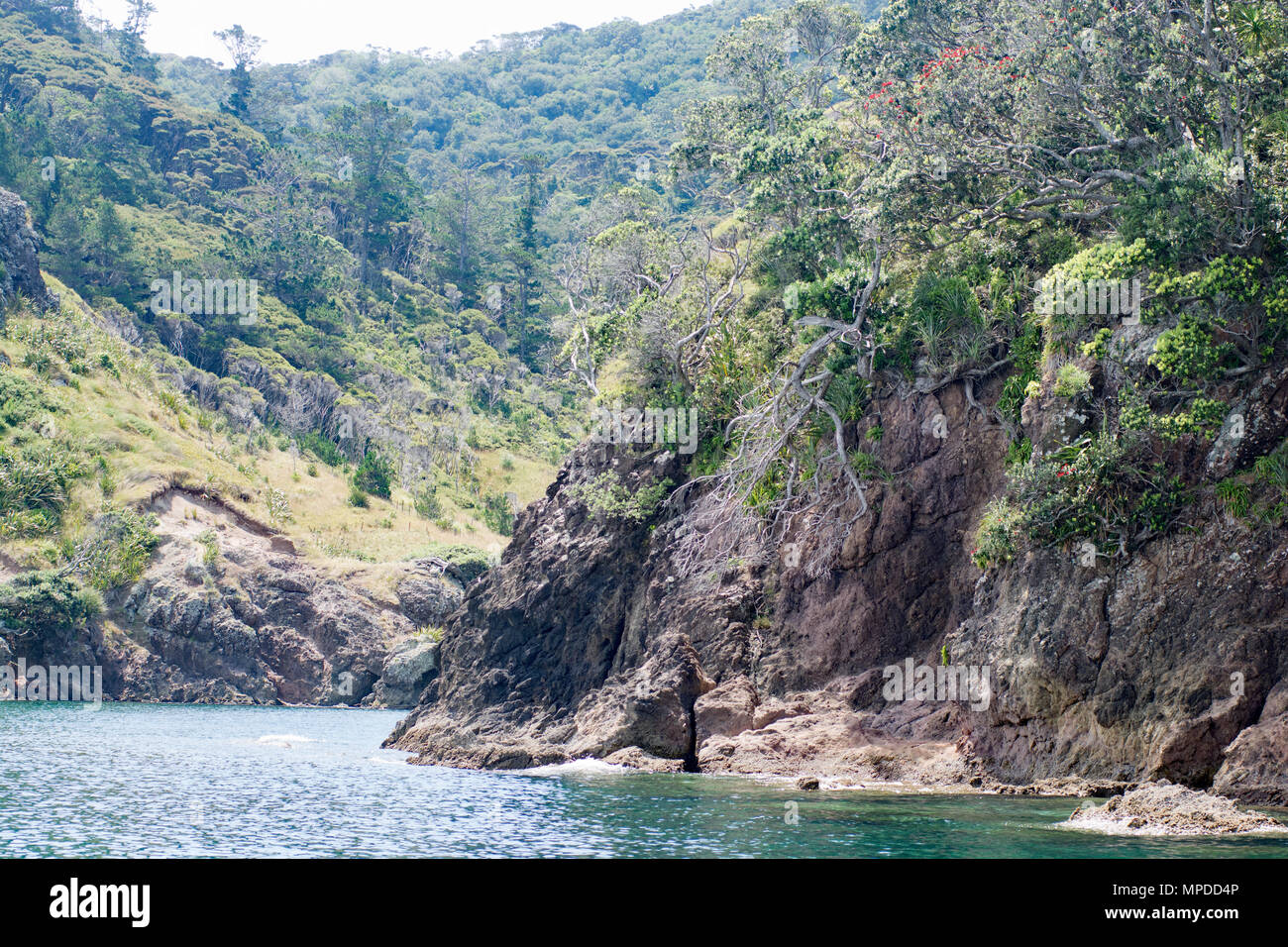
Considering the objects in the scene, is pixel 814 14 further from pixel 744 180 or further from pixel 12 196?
pixel 12 196

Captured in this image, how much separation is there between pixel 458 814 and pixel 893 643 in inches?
442

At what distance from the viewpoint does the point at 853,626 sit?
2702 centimetres

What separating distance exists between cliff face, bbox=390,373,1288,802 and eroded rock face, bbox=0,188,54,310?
44968 mm

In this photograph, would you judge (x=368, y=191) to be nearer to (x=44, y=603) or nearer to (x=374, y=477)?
(x=374, y=477)

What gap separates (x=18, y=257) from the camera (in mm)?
68000

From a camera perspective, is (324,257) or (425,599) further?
(324,257)

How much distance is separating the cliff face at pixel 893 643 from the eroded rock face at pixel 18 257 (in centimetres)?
4497

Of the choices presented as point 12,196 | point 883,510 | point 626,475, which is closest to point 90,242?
point 12,196

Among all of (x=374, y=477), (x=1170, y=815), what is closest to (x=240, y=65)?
(x=374, y=477)

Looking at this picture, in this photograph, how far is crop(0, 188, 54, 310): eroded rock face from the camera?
6712 centimetres

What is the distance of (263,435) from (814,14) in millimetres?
42771

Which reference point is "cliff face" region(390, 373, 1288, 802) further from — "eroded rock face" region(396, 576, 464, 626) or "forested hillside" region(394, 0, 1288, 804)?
"eroded rock face" region(396, 576, 464, 626)

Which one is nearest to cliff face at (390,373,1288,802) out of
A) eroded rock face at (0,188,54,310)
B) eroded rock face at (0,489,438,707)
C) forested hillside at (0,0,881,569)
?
eroded rock face at (0,489,438,707)

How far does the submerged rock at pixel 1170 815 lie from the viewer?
16.0m
